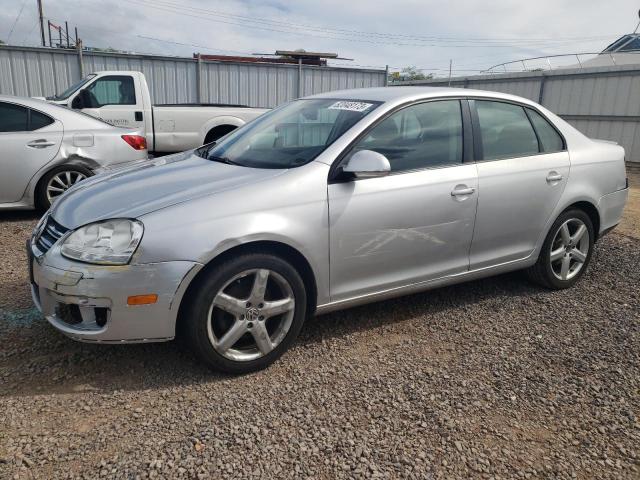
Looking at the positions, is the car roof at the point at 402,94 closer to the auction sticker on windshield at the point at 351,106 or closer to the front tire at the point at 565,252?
the auction sticker on windshield at the point at 351,106

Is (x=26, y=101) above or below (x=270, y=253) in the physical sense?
above

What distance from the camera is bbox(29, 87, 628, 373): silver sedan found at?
106 inches

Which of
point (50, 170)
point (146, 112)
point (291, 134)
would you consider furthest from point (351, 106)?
point (146, 112)

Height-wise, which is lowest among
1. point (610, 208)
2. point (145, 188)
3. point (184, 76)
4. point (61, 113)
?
point (610, 208)

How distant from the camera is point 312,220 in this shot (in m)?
3.01

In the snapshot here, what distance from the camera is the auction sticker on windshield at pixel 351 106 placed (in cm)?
348

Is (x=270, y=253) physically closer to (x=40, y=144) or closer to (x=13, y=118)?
(x=40, y=144)

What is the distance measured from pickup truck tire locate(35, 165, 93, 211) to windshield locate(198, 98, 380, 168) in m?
3.00

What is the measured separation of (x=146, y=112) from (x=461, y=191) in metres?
7.37

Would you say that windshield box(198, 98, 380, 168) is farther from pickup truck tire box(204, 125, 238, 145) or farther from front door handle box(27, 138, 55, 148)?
pickup truck tire box(204, 125, 238, 145)

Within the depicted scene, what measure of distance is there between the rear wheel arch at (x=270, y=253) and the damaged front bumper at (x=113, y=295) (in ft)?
0.19

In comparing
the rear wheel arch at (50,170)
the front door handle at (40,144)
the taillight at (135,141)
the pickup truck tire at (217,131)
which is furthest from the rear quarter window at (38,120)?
the pickup truck tire at (217,131)

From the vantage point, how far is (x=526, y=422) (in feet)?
8.66

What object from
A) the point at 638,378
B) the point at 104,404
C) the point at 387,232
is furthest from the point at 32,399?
the point at 638,378
